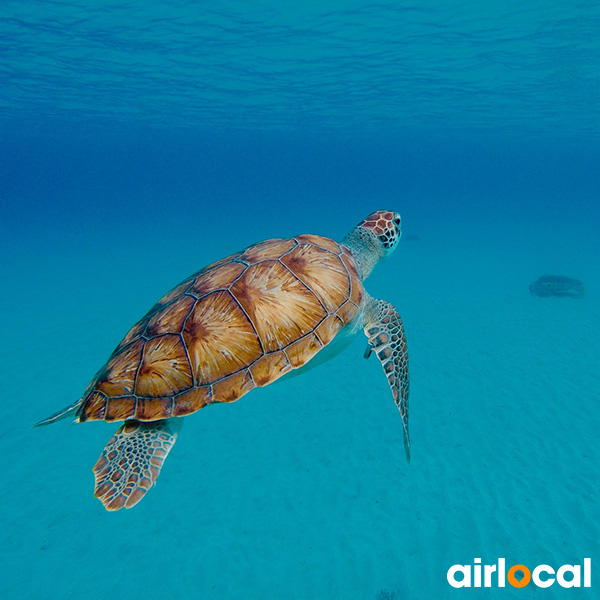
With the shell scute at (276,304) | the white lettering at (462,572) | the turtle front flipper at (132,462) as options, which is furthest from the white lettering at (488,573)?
the turtle front flipper at (132,462)

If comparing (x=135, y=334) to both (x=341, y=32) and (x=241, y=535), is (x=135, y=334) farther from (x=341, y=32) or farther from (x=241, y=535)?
(x=341, y=32)

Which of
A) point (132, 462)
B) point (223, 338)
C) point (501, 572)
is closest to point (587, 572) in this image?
point (501, 572)

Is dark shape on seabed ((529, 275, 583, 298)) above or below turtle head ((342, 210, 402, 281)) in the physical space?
above

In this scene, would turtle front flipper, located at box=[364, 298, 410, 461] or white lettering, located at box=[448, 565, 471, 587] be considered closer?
turtle front flipper, located at box=[364, 298, 410, 461]

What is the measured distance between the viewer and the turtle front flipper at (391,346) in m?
3.63

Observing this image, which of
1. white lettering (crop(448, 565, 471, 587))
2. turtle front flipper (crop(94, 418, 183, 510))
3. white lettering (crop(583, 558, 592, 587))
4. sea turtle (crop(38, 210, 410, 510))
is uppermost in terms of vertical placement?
sea turtle (crop(38, 210, 410, 510))

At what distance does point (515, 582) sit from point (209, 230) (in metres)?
35.1

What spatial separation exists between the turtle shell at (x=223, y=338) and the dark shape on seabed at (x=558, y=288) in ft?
41.6

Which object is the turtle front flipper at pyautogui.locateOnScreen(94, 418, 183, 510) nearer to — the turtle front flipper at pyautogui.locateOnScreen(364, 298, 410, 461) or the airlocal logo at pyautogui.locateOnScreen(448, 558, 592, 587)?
the turtle front flipper at pyautogui.locateOnScreen(364, 298, 410, 461)

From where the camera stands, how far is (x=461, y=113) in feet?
93.3

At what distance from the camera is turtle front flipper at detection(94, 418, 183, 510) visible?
2.90 meters

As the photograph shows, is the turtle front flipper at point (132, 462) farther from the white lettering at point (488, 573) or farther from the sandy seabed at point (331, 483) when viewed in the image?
the white lettering at point (488, 573)

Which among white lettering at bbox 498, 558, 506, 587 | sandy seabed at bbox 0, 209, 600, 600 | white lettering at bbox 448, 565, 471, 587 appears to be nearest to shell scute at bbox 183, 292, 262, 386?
sandy seabed at bbox 0, 209, 600, 600

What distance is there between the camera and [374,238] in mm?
5324
